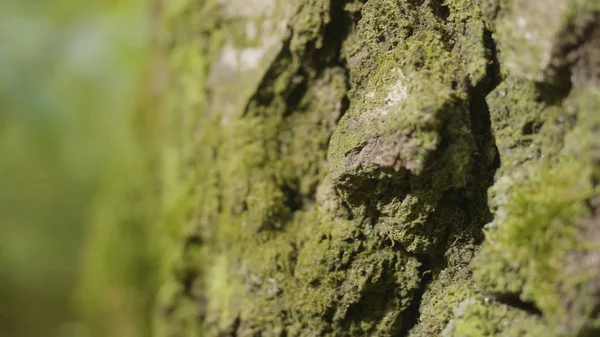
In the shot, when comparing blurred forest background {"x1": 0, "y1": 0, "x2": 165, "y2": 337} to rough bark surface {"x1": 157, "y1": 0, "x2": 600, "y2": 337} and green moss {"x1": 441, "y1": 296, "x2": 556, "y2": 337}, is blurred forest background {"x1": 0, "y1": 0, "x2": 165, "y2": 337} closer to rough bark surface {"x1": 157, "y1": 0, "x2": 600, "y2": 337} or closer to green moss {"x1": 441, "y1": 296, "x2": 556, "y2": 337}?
rough bark surface {"x1": 157, "y1": 0, "x2": 600, "y2": 337}

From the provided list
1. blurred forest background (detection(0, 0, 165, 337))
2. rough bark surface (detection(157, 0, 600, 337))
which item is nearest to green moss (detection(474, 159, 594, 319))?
rough bark surface (detection(157, 0, 600, 337))

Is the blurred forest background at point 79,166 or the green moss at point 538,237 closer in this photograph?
the green moss at point 538,237

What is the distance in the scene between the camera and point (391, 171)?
2.78 ft

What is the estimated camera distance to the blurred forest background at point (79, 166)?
193 centimetres

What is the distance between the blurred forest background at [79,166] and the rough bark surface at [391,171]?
0.56m

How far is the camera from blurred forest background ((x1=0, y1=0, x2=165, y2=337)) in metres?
1.93

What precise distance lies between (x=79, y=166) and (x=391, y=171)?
223 cm

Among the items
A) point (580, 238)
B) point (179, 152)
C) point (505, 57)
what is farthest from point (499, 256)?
point (179, 152)

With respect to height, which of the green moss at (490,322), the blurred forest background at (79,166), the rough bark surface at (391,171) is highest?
the blurred forest background at (79,166)

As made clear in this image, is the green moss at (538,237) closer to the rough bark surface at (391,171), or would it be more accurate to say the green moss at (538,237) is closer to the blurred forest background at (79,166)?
the rough bark surface at (391,171)

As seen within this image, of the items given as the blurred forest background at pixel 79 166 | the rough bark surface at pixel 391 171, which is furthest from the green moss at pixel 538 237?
the blurred forest background at pixel 79 166

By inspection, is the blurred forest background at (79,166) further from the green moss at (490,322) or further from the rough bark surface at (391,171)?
the green moss at (490,322)

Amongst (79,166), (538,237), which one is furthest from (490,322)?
(79,166)

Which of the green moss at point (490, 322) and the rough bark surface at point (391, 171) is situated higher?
the rough bark surface at point (391, 171)
